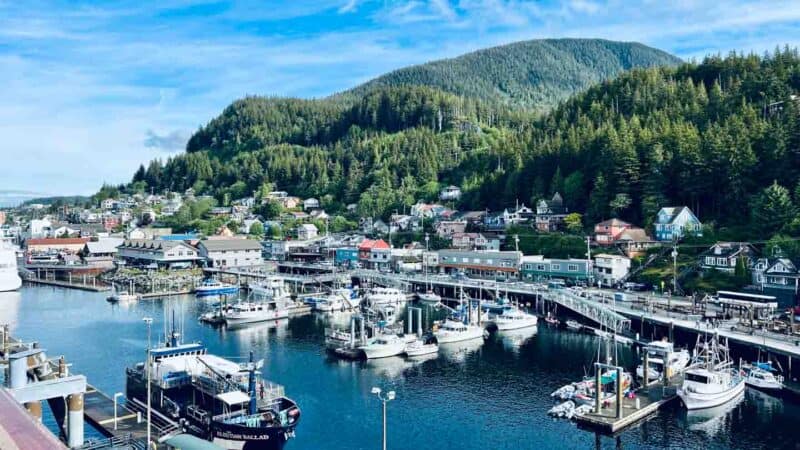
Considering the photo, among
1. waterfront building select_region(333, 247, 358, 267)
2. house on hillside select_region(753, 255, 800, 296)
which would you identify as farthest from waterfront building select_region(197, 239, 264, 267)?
house on hillside select_region(753, 255, 800, 296)

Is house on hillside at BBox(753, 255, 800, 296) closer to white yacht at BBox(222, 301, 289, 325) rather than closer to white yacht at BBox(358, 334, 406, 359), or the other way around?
white yacht at BBox(358, 334, 406, 359)

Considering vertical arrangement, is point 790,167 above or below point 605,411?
above

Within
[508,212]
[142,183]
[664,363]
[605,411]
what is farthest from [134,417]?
[142,183]

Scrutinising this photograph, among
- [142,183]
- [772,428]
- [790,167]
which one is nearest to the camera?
[772,428]

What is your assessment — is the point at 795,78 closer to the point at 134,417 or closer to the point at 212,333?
the point at 212,333

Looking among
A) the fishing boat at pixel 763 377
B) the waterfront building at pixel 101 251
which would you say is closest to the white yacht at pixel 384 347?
the fishing boat at pixel 763 377

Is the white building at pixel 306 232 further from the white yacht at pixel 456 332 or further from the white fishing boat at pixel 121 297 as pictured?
the white yacht at pixel 456 332
